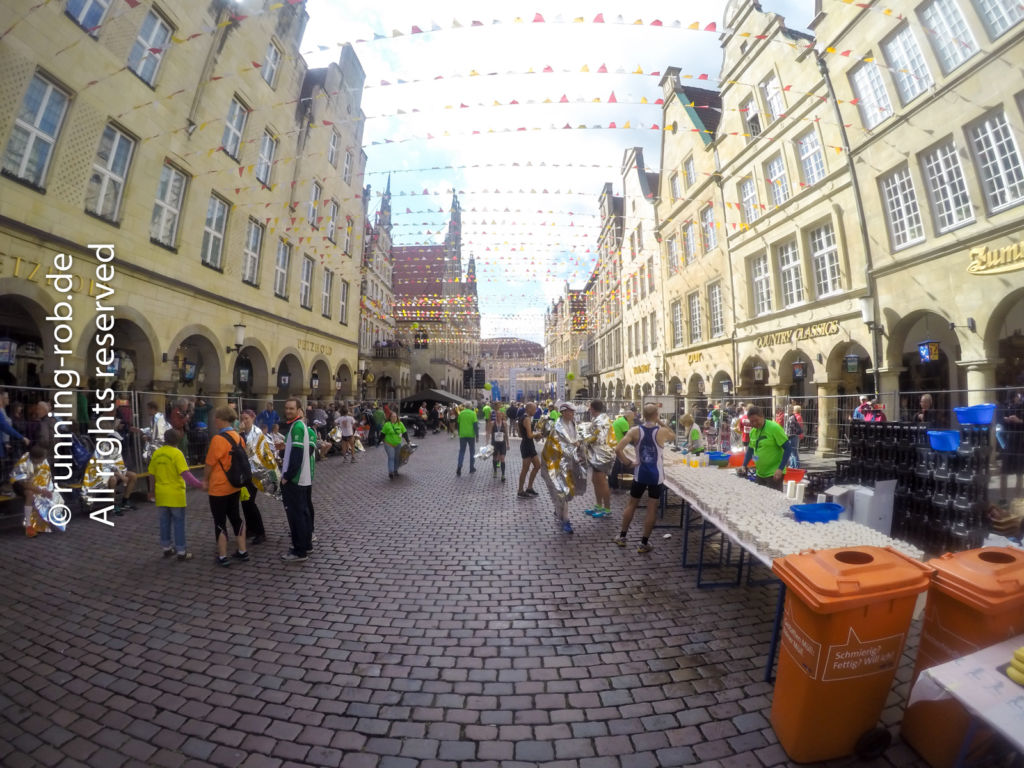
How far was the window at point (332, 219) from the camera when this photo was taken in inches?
791

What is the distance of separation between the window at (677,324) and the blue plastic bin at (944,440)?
59.0 feet

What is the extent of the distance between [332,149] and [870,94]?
65.1 feet

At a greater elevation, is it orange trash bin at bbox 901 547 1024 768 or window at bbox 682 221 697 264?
window at bbox 682 221 697 264

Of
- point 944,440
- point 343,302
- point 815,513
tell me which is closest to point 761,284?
point 944,440

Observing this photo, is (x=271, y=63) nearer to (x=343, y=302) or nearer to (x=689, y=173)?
(x=343, y=302)

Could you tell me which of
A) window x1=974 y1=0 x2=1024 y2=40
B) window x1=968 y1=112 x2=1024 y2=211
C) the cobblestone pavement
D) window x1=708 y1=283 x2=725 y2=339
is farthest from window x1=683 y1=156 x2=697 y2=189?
the cobblestone pavement

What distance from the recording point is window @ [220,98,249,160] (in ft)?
44.6

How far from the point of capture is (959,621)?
228 centimetres

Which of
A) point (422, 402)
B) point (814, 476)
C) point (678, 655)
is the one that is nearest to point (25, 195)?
point (678, 655)

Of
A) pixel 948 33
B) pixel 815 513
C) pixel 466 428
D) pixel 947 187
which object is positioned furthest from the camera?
pixel 466 428

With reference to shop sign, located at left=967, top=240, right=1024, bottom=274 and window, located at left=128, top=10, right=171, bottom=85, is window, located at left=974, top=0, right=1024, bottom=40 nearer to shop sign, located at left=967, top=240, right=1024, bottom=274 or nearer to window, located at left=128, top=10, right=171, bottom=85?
shop sign, located at left=967, top=240, right=1024, bottom=274

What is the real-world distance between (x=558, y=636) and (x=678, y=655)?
894mm

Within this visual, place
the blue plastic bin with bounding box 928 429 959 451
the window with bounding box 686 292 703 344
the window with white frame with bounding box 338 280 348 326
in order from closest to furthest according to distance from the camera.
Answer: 1. the blue plastic bin with bounding box 928 429 959 451
2. the window with bounding box 686 292 703 344
3. the window with white frame with bounding box 338 280 348 326

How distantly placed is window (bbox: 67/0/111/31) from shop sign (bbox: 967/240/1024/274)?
19170mm
